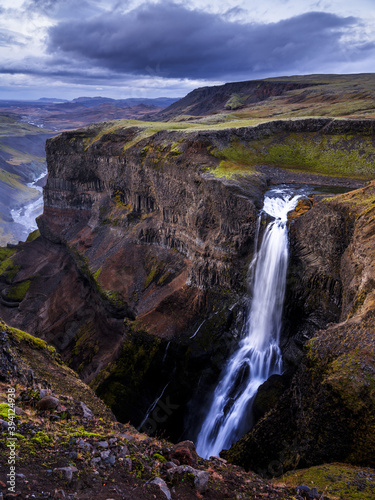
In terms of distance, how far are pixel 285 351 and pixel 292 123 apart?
3091cm

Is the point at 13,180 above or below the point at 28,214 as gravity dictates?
above

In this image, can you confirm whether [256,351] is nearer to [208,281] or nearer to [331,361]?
[208,281]

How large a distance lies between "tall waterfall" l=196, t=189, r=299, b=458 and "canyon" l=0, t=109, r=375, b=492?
35.3 inches

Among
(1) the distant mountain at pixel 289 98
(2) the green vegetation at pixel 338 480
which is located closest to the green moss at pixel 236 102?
(1) the distant mountain at pixel 289 98

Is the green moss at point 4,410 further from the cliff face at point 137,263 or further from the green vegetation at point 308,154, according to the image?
the green vegetation at point 308,154

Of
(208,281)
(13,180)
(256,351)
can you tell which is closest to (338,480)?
(256,351)

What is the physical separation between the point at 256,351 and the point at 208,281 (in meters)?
8.16

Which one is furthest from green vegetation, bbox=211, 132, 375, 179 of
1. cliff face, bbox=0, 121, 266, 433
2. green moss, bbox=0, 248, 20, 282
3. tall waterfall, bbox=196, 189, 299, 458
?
green moss, bbox=0, 248, 20, 282

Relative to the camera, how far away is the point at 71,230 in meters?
53.7

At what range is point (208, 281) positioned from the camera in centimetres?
3042

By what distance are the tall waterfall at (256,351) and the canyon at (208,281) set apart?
897 mm

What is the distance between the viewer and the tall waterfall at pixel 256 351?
74.4 feet

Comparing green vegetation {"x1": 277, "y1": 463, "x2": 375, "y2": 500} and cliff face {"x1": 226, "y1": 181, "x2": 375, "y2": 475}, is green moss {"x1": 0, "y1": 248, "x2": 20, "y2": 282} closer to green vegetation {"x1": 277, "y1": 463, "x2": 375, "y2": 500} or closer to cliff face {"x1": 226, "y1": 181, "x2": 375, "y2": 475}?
cliff face {"x1": 226, "y1": 181, "x2": 375, "y2": 475}

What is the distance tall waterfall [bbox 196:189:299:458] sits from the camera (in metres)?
22.7
